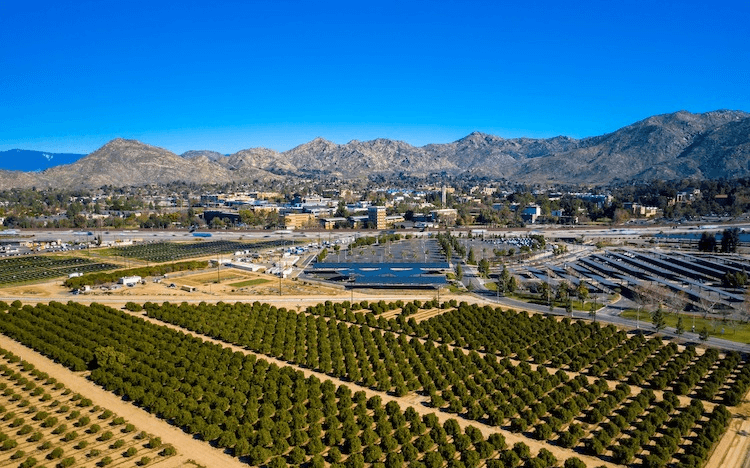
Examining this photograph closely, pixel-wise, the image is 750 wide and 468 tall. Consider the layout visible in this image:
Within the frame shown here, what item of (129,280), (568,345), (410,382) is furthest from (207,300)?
(568,345)

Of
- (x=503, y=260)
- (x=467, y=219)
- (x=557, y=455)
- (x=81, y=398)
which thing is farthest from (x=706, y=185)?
(x=81, y=398)

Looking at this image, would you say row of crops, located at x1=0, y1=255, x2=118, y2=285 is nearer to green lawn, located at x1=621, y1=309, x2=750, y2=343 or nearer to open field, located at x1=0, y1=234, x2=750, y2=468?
open field, located at x1=0, y1=234, x2=750, y2=468

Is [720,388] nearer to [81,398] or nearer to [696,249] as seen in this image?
[81,398]

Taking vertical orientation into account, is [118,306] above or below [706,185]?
below

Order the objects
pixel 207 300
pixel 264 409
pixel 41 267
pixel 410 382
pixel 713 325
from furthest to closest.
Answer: pixel 41 267 < pixel 207 300 < pixel 713 325 < pixel 410 382 < pixel 264 409

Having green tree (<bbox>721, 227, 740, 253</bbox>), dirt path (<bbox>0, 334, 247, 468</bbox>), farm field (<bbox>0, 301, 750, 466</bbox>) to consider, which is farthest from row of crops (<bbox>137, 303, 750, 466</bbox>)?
green tree (<bbox>721, 227, 740, 253</bbox>)

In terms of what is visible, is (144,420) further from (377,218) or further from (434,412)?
(377,218)

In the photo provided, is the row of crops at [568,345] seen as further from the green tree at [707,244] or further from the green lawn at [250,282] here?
the green tree at [707,244]
